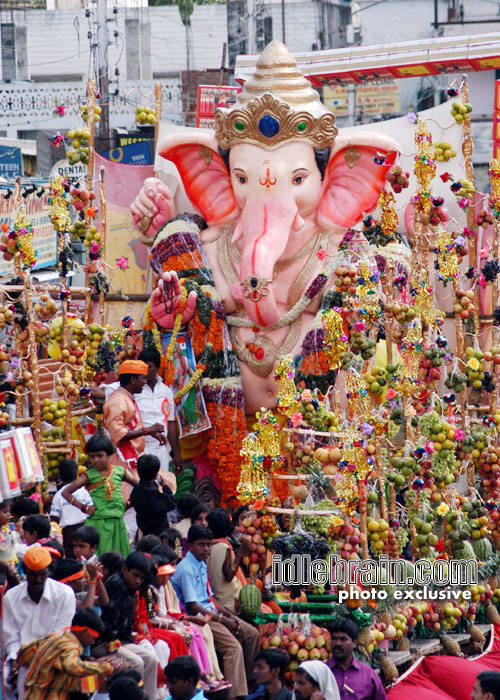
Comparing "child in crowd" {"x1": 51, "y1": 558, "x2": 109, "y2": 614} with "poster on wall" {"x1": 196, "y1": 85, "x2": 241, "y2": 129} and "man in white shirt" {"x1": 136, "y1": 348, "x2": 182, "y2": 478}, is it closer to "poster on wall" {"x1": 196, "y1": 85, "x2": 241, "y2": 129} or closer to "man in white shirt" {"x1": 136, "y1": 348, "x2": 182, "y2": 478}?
"man in white shirt" {"x1": 136, "y1": 348, "x2": 182, "y2": 478}

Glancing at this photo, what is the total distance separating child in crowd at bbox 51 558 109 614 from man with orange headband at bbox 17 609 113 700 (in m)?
0.39

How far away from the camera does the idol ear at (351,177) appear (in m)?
11.6

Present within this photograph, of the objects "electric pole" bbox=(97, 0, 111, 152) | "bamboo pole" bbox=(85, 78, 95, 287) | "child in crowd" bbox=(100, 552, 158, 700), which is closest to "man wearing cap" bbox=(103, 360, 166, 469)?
"bamboo pole" bbox=(85, 78, 95, 287)

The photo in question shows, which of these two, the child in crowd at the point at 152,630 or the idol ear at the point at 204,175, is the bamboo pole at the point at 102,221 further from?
the child in crowd at the point at 152,630

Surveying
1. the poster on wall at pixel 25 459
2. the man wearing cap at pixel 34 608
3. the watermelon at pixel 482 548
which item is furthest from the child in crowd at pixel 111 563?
the watermelon at pixel 482 548

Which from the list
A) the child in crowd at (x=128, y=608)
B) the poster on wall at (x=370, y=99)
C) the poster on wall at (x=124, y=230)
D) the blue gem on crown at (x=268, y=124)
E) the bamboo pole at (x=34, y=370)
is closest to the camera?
the child in crowd at (x=128, y=608)

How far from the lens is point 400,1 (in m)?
28.4

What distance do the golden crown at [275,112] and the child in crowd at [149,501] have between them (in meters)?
3.28

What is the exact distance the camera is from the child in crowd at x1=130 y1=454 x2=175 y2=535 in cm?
886

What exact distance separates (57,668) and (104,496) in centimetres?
218

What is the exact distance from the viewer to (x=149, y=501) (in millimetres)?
8852

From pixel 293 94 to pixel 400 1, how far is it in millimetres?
17722

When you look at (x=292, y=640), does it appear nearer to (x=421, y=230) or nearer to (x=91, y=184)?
(x=421, y=230)

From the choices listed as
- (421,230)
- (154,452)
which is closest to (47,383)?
(154,452)
